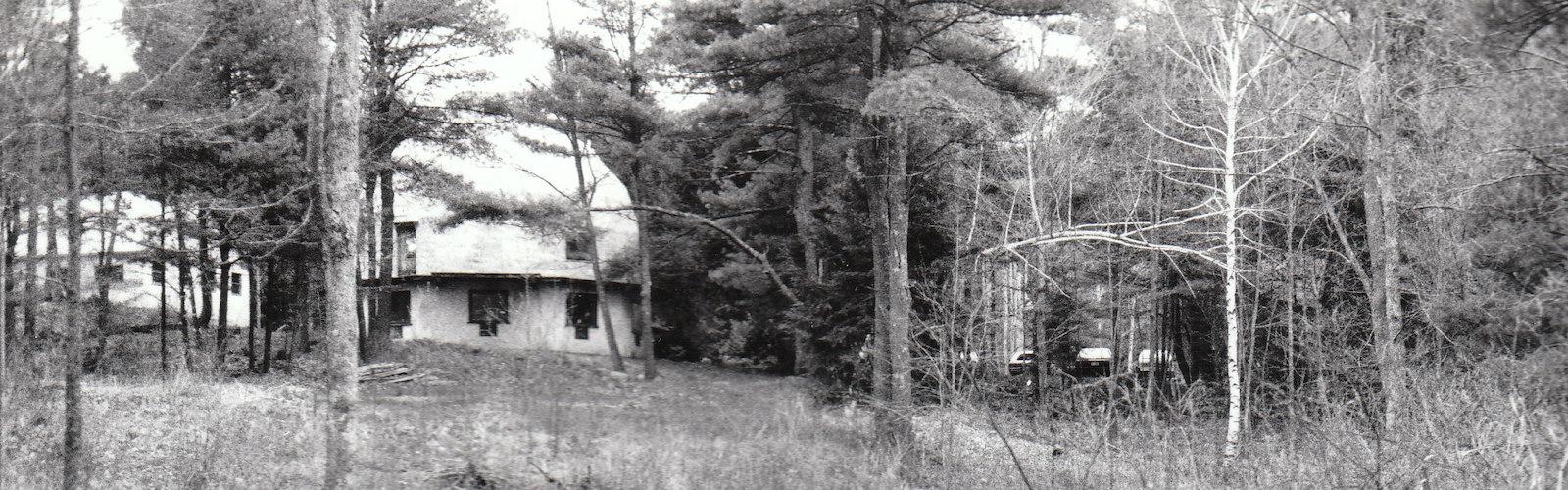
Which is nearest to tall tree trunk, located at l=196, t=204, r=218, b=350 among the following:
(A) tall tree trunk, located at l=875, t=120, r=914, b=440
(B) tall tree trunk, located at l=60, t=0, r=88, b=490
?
(B) tall tree trunk, located at l=60, t=0, r=88, b=490

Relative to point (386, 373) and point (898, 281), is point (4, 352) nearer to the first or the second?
point (386, 373)

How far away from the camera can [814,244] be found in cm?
2778

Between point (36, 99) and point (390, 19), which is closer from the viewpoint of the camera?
point (36, 99)

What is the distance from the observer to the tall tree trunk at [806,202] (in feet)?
90.8

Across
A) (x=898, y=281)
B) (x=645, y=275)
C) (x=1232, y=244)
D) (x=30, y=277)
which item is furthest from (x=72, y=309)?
(x=645, y=275)

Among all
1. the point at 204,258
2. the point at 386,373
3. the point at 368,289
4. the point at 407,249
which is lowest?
the point at 386,373

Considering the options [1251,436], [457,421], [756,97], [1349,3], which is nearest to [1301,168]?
[1251,436]

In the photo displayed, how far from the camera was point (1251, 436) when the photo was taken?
20.2 m

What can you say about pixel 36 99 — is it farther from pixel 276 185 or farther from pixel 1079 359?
pixel 1079 359

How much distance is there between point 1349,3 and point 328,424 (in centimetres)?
1415

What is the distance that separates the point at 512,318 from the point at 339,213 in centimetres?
2869

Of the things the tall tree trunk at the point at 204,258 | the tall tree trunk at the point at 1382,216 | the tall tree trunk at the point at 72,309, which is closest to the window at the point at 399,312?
the tall tree trunk at the point at 204,258

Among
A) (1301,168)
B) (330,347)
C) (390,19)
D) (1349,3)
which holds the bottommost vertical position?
(330,347)

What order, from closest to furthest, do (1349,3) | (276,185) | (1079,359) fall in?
(1349,3) → (276,185) → (1079,359)
